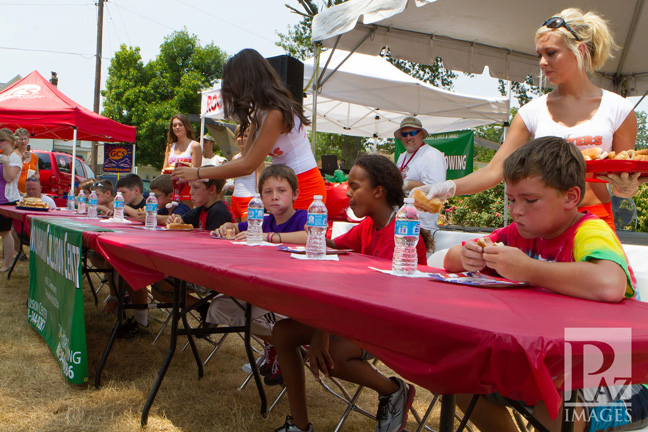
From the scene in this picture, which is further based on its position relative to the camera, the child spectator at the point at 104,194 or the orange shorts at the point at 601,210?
the child spectator at the point at 104,194

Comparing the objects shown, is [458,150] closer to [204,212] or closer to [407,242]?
[204,212]

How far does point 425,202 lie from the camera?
1.76 meters

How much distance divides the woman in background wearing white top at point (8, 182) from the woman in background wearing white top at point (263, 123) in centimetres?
473

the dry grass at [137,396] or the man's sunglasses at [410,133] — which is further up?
the man's sunglasses at [410,133]

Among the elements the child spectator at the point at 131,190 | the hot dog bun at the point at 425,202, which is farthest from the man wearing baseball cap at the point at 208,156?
the hot dog bun at the point at 425,202

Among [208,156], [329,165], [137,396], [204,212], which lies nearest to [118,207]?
[204,212]

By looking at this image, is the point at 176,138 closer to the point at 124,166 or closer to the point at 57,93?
the point at 57,93

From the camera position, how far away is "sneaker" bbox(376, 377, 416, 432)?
1806mm

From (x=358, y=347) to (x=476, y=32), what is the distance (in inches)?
241

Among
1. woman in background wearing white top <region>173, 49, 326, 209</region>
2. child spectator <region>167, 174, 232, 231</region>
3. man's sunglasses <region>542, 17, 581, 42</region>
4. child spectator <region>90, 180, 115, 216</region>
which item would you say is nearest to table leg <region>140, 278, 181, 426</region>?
woman in background wearing white top <region>173, 49, 326, 209</region>

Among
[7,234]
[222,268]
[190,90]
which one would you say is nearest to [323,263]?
[222,268]

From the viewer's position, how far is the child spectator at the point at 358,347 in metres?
1.83

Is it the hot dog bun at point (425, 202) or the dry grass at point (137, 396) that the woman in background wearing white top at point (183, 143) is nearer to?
the dry grass at point (137, 396)

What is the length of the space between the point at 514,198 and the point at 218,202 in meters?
2.69
